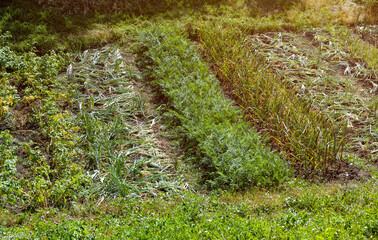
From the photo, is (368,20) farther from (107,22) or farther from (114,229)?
(114,229)

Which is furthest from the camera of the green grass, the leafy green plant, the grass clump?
the leafy green plant

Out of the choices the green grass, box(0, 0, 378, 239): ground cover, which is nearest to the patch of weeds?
box(0, 0, 378, 239): ground cover

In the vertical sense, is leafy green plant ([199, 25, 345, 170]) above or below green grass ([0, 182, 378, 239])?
Answer: above

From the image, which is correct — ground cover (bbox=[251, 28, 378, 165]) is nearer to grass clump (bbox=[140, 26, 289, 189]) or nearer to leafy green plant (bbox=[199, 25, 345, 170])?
leafy green plant (bbox=[199, 25, 345, 170])

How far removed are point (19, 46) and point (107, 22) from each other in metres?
2.50

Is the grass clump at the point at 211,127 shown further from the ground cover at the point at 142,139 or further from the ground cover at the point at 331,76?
the ground cover at the point at 331,76

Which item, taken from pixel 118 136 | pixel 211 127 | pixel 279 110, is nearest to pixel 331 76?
pixel 279 110

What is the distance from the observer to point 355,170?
189 inches

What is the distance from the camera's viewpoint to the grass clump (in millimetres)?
4516

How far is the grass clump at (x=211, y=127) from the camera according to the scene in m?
4.52

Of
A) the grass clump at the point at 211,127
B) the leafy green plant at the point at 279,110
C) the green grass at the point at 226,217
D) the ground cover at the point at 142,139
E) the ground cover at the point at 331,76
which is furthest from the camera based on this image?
the ground cover at the point at 331,76

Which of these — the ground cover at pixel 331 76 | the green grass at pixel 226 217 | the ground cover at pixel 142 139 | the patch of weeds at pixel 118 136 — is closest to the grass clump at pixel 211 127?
the ground cover at pixel 142 139

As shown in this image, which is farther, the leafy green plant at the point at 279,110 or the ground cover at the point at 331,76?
the ground cover at the point at 331,76

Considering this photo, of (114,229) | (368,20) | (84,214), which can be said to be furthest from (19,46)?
(368,20)
